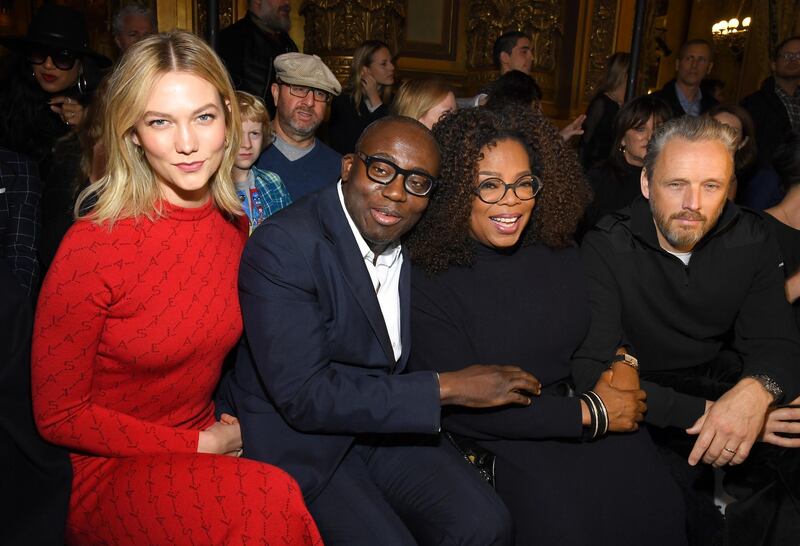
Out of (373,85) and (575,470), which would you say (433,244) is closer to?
(575,470)

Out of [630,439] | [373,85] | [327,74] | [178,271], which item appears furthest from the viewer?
[373,85]

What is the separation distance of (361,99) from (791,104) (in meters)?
3.56

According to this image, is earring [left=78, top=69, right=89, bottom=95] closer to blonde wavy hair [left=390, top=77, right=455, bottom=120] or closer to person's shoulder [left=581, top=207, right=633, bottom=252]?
blonde wavy hair [left=390, top=77, right=455, bottom=120]

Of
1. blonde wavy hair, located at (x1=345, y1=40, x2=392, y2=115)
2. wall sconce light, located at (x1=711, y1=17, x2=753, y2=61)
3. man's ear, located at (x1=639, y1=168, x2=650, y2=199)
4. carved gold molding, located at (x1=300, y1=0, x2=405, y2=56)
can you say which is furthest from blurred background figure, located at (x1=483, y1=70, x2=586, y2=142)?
wall sconce light, located at (x1=711, y1=17, x2=753, y2=61)

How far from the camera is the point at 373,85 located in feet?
16.9

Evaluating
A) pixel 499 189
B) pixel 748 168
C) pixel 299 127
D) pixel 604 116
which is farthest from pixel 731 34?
pixel 499 189

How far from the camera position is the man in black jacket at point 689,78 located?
222 inches

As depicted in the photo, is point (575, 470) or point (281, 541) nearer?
point (281, 541)

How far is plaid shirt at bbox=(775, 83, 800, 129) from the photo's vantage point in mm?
5520

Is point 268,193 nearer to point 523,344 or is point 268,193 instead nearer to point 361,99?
point 523,344

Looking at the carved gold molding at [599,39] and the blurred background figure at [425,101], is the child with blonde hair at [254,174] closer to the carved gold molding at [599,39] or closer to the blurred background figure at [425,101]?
the blurred background figure at [425,101]

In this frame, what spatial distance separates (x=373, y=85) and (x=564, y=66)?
345 cm

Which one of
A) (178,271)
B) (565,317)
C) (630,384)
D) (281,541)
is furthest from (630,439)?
(178,271)

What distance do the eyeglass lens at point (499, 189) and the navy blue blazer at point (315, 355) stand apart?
482 mm
